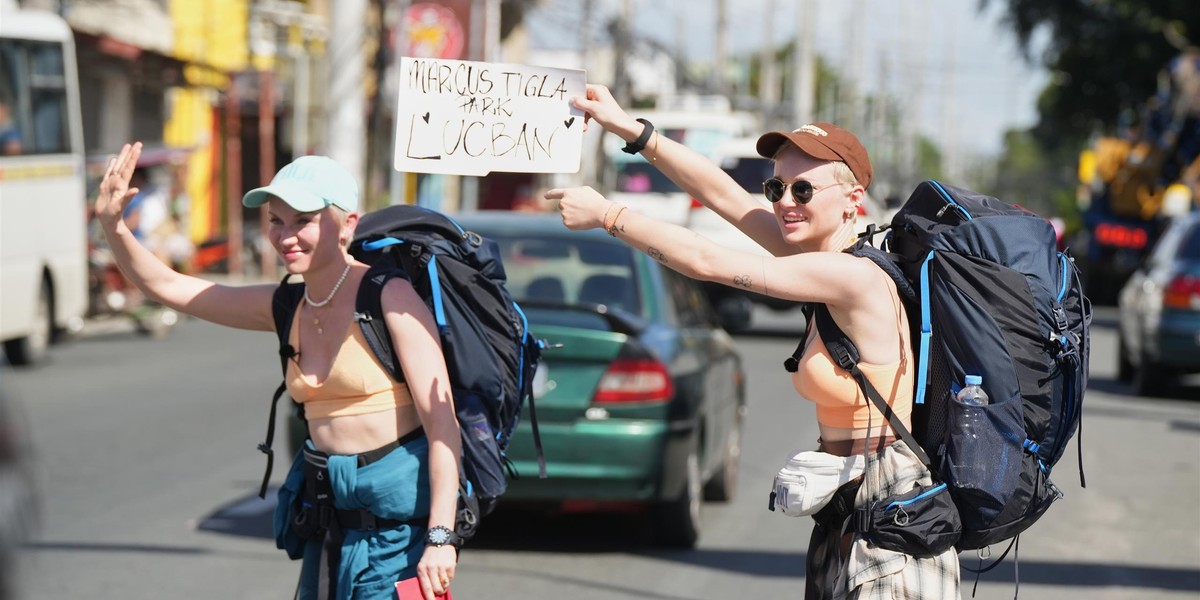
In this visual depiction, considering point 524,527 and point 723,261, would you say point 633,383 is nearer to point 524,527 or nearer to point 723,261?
point 524,527

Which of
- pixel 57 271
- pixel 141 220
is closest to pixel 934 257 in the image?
pixel 57 271

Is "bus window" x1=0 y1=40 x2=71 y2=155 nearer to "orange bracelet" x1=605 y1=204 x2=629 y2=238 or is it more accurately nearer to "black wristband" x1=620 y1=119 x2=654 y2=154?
"black wristband" x1=620 y1=119 x2=654 y2=154

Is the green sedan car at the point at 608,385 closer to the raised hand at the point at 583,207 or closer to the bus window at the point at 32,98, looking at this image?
the raised hand at the point at 583,207

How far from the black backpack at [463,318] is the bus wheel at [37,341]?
13106 mm

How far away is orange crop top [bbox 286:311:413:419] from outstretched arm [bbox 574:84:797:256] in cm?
77

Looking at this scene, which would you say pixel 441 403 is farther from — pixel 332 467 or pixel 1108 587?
pixel 1108 587

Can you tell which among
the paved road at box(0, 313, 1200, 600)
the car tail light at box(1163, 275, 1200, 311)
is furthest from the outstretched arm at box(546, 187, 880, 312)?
the car tail light at box(1163, 275, 1200, 311)

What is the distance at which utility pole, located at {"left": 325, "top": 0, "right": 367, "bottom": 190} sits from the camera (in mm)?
18531

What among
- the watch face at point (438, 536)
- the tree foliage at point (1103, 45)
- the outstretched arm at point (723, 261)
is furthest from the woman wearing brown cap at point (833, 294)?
the tree foliage at point (1103, 45)

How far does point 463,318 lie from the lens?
3.93 metres

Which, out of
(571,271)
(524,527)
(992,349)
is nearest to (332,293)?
(992,349)

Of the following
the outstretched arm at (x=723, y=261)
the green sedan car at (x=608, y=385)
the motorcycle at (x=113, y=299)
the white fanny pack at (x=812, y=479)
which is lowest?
the motorcycle at (x=113, y=299)

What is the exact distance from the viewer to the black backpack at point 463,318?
3885 mm

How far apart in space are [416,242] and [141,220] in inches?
668
